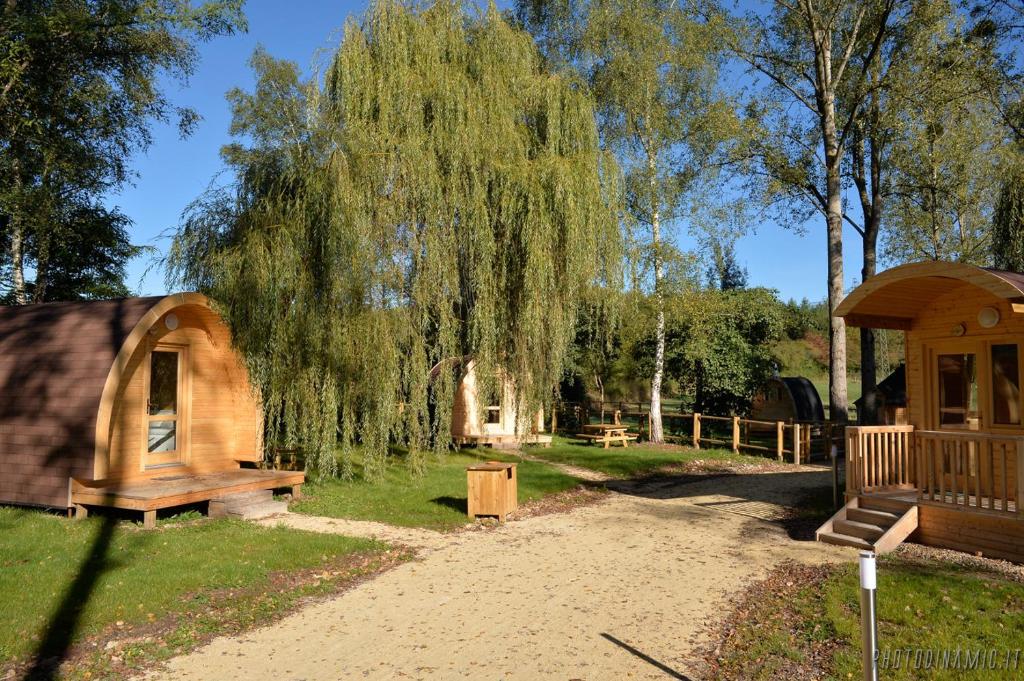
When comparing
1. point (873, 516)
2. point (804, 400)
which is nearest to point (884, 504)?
point (873, 516)

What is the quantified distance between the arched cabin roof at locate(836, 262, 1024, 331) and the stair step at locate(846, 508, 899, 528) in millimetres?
2828

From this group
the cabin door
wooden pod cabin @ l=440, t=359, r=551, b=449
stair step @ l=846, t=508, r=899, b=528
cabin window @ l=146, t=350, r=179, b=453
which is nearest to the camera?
stair step @ l=846, t=508, r=899, b=528

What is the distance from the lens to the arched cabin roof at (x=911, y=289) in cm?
797

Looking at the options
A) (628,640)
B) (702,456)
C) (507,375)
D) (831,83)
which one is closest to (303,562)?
(628,640)

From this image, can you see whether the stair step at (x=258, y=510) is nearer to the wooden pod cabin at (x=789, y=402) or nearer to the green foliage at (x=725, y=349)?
the green foliage at (x=725, y=349)

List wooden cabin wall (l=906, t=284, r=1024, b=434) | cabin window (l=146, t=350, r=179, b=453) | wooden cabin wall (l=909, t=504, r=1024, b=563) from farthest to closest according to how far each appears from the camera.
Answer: cabin window (l=146, t=350, r=179, b=453), wooden cabin wall (l=906, t=284, r=1024, b=434), wooden cabin wall (l=909, t=504, r=1024, b=563)

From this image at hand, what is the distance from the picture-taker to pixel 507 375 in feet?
42.2

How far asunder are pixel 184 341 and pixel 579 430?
16110mm

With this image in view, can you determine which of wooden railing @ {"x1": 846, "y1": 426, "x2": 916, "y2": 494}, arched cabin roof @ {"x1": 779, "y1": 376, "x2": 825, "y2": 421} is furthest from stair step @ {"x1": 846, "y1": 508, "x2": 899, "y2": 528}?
arched cabin roof @ {"x1": 779, "y1": 376, "x2": 825, "y2": 421}

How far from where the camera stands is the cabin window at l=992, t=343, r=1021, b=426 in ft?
28.8

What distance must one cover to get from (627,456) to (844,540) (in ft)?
31.4

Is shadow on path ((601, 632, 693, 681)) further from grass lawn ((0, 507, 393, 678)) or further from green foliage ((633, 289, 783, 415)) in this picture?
green foliage ((633, 289, 783, 415))

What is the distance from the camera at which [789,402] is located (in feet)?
83.1

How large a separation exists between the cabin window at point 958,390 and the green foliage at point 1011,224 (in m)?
11.4
